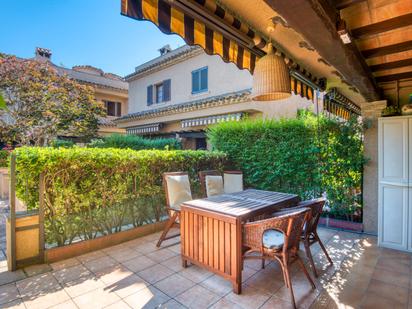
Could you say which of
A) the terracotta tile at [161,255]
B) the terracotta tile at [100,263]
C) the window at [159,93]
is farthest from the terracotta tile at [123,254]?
the window at [159,93]

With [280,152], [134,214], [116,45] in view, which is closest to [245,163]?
[280,152]

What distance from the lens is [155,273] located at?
359 centimetres

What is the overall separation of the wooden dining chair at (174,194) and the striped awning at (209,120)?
5344mm

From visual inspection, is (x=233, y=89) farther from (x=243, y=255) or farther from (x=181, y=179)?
(x=243, y=255)

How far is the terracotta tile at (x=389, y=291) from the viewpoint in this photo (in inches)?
118

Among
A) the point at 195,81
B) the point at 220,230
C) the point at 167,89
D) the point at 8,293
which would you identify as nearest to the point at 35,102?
the point at 167,89

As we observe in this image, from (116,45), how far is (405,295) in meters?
16.6

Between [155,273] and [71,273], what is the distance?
1.28 meters

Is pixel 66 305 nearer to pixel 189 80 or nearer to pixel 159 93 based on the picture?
pixel 189 80

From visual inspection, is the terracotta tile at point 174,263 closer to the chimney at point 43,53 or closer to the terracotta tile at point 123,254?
the terracotta tile at point 123,254

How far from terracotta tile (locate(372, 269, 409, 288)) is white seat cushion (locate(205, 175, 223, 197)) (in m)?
3.02

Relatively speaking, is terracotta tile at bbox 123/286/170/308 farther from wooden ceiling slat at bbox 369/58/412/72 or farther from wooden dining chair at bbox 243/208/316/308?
wooden ceiling slat at bbox 369/58/412/72

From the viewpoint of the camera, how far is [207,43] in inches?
105

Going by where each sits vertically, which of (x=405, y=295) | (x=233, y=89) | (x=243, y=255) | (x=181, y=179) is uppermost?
(x=233, y=89)
